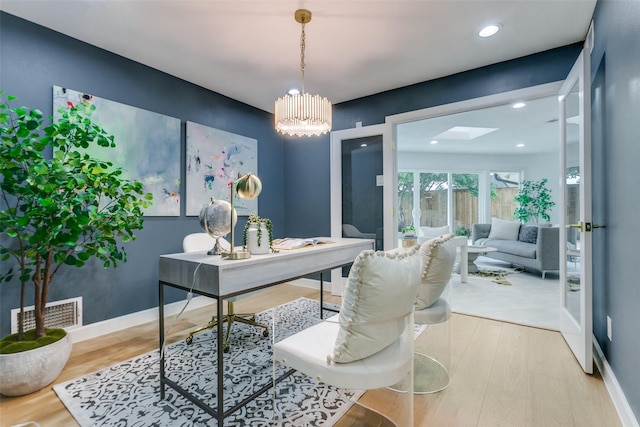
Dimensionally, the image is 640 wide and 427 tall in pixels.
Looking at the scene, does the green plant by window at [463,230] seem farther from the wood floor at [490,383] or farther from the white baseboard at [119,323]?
the white baseboard at [119,323]

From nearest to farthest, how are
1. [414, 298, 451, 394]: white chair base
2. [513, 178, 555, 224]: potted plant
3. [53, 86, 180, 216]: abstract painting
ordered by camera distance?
[414, 298, 451, 394]: white chair base → [53, 86, 180, 216]: abstract painting → [513, 178, 555, 224]: potted plant

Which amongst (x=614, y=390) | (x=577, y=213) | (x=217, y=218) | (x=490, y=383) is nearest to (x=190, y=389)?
(x=217, y=218)

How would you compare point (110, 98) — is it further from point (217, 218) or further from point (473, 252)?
point (473, 252)

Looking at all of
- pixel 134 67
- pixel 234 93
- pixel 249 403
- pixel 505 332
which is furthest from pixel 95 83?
pixel 505 332

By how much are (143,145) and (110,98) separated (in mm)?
463

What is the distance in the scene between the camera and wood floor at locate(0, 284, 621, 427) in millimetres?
1555

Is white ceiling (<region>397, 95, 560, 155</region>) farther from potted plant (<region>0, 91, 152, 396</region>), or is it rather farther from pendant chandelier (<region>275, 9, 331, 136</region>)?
potted plant (<region>0, 91, 152, 396</region>)

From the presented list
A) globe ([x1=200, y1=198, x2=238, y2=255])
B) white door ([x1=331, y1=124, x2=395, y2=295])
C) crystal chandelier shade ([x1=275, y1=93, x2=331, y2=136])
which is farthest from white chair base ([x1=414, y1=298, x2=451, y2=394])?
crystal chandelier shade ([x1=275, y1=93, x2=331, y2=136])

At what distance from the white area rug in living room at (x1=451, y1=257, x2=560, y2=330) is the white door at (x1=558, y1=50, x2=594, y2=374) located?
511 mm

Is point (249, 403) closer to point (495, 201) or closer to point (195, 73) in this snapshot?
point (195, 73)

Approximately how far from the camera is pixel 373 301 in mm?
1100

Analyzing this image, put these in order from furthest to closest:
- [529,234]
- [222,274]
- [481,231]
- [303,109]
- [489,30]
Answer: [481,231]
[529,234]
[489,30]
[303,109]
[222,274]

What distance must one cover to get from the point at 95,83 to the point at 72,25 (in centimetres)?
44

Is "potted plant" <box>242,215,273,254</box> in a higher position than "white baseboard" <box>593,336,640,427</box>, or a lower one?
higher
